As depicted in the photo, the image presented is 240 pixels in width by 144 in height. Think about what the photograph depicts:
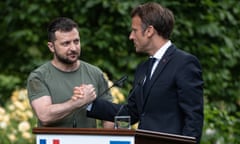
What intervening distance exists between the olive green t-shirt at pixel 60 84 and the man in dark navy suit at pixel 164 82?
A: 433mm

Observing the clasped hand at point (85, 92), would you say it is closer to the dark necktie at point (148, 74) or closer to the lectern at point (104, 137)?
the dark necktie at point (148, 74)

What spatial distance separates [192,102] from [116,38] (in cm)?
377

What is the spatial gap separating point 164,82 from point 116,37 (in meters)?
3.64

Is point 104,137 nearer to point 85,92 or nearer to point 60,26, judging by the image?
point 85,92

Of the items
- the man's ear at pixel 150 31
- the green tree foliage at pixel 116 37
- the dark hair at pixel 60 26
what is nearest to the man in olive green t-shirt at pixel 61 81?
the dark hair at pixel 60 26

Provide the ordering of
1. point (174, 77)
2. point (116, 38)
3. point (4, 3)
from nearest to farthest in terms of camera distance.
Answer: point (174, 77)
point (116, 38)
point (4, 3)

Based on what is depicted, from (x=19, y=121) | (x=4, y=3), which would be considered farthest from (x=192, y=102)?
(x=4, y=3)

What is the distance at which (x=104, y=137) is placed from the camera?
4785 mm

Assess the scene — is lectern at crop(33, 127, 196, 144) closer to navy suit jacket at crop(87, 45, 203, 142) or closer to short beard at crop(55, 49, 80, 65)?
navy suit jacket at crop(87, 45, 203, 142)

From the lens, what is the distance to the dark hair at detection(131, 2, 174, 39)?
211 inches

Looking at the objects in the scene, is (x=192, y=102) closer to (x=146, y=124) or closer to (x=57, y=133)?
(x=146, y=124)

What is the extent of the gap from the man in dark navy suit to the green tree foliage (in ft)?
10.9

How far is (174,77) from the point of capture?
5215mm

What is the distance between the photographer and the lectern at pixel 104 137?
4.71m
